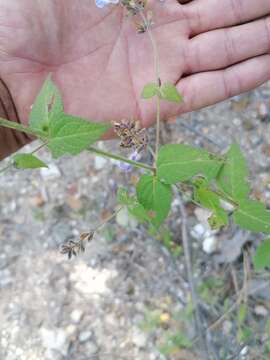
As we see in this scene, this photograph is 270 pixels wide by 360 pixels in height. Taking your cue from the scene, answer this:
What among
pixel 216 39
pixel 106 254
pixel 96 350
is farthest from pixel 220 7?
pixel 96 350

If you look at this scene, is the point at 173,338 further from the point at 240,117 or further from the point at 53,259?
the point at 240,117

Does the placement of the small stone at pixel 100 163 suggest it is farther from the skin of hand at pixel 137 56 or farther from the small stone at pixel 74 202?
the skin of hand at pixel 137 56

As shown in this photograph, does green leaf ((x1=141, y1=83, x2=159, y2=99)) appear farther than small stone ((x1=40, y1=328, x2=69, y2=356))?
No

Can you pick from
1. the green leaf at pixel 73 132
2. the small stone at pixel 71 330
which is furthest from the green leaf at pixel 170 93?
the small stone at pixel 71 330

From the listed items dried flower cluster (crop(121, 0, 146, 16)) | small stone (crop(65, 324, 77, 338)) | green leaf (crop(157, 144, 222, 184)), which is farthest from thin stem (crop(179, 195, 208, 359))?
dried flower cluster (crop(121, 0, 146, 16))

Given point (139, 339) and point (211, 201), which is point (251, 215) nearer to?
point (211, 201)

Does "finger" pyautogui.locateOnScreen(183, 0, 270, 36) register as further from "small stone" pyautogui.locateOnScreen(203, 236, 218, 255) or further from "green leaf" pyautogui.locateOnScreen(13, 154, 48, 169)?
"green leaf" pyautogui.locateOnScreen(13, 154, 48, 169)
